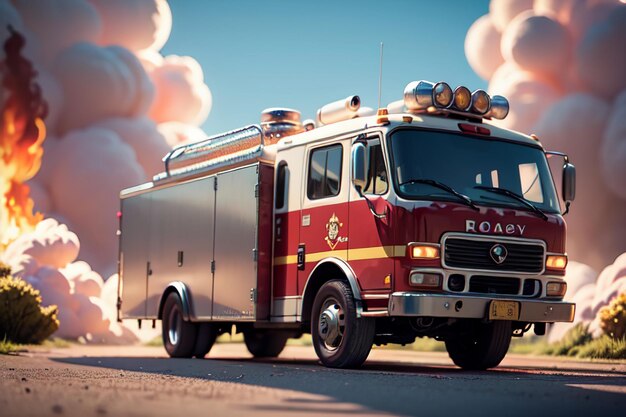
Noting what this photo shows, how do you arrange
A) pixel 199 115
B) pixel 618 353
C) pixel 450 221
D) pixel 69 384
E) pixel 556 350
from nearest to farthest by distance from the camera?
1. pixel 69 384
2. pixel 450 221
3. pixel 618 353
4. pixel 556 350
5. pixel 199 115

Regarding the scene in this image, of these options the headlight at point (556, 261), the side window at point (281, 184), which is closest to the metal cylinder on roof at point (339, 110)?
the side window at point (281, 184)

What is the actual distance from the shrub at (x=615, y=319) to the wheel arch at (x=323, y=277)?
6210 millimetres

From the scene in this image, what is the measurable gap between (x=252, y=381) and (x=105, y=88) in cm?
2531

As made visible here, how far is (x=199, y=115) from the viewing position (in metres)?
37.8

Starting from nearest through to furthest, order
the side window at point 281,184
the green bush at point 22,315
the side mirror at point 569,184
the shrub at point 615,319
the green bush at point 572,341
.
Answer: the side mirror at point 569,184
the side window at point 281,184
the shrub at point 615,319
the green bush at point 572,341
the green bush at point 22,315

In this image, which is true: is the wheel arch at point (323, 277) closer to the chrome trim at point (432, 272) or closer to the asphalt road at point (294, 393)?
the chrome trim at point (432, 272)

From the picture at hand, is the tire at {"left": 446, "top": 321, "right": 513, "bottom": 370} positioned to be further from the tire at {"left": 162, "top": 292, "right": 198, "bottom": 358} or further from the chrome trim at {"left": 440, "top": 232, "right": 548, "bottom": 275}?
the tire at {"left": 162, "top": 292, "right": 198, "bottom": 358}

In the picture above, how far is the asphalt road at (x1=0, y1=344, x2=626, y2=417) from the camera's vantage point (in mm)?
7395

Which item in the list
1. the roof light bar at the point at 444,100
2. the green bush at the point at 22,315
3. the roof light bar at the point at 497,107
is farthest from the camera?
the green bush at the point at 22,315

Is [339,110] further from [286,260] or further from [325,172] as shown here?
[286,260]

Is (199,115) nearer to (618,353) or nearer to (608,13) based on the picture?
(608,13)

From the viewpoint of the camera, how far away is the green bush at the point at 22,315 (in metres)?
18.8

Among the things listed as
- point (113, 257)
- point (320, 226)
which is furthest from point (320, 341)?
point (113, 257)

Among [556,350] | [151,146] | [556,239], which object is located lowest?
[556,350]
